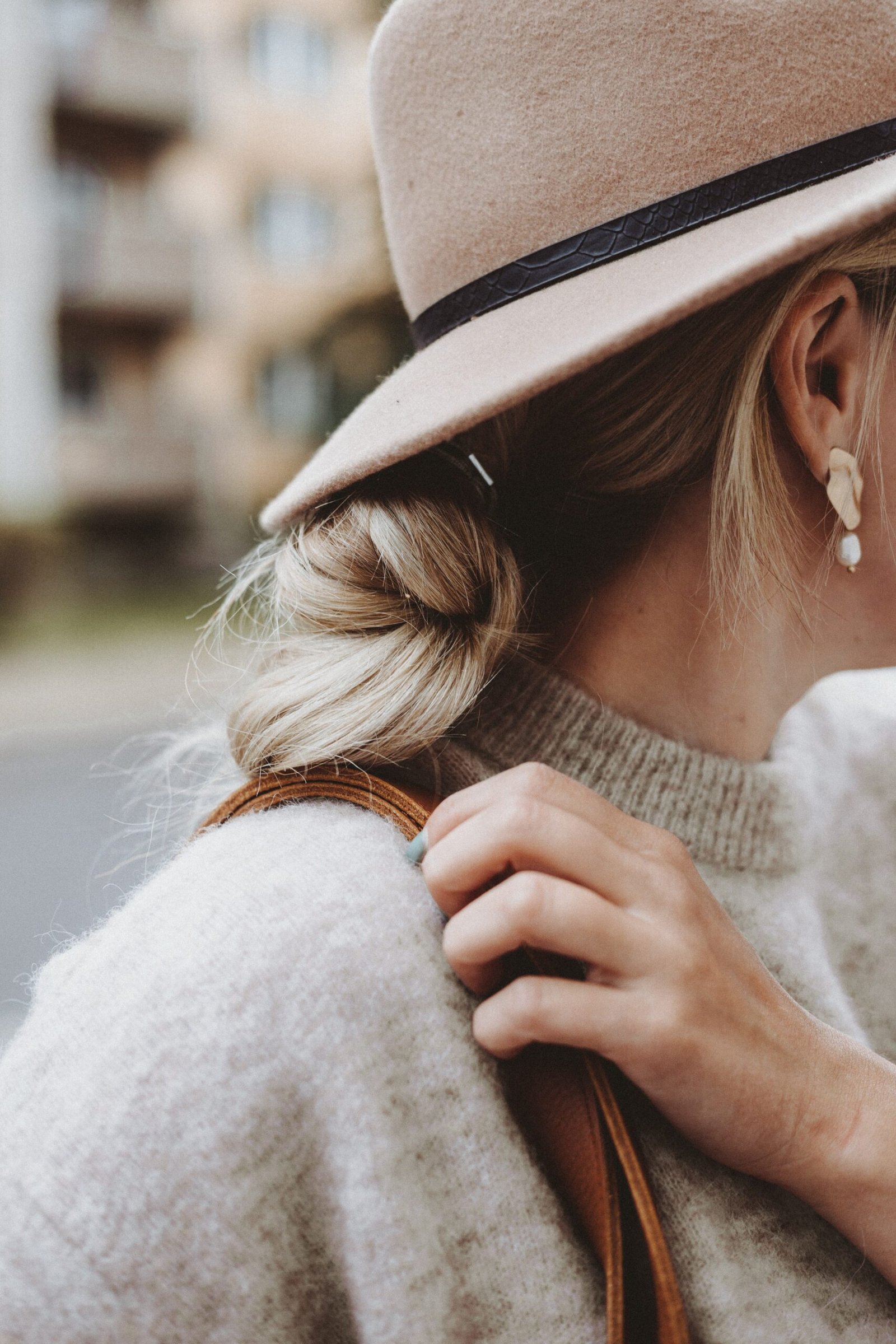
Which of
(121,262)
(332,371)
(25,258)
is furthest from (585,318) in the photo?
(121,262)

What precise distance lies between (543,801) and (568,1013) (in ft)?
0.52

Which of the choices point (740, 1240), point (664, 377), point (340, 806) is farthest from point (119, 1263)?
point (664, 377)

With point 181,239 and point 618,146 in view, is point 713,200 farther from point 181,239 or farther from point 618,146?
point 181,239

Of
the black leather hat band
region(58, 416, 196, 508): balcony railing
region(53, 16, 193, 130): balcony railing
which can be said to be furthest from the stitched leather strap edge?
region(53, 16, 193, 130): balcony railing

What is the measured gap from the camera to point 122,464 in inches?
695

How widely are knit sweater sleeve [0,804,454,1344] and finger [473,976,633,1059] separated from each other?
0.39 ft

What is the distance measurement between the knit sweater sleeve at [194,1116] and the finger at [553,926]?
0.10m

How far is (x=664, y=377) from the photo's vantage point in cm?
110

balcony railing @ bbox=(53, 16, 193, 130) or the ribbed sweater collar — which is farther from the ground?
balcony railing @ bbox=(53, 16, 193, 130)

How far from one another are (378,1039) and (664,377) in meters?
0.70

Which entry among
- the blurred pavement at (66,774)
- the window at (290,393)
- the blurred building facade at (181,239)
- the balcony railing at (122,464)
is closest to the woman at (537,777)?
the blurred pavement at (66,774)

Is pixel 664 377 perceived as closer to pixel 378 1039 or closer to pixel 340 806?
pixel 340 806

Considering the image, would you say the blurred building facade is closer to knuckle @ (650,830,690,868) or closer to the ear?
the ear

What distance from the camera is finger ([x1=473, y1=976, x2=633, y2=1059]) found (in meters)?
0.80
